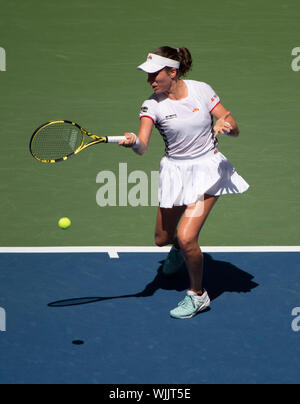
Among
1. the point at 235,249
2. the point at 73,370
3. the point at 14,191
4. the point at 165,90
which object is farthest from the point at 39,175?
the point at 73,370

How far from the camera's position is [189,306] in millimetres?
7625

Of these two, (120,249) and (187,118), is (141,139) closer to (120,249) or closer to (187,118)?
(187,118)

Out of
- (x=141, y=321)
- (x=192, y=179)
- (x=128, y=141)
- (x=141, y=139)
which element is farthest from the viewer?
(x=192, y=179)

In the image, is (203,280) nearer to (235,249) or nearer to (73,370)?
(235,249)

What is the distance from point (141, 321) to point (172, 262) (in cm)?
104

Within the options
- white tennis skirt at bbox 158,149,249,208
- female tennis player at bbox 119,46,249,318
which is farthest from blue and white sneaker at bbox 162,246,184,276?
white tennis skirt at bbox 158,149,249,208

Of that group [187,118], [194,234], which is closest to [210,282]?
[194,234]

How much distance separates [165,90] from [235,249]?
7.21 ft

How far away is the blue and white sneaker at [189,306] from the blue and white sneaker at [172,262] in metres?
0.76

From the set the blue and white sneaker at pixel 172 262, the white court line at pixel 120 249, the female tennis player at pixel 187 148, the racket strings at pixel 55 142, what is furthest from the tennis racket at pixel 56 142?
the white court line at pixel 120 249

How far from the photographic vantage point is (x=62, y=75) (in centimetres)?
1158

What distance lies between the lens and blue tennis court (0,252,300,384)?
6.75 metres

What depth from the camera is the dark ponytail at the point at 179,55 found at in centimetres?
748

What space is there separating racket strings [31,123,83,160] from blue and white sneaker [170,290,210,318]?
152cm
